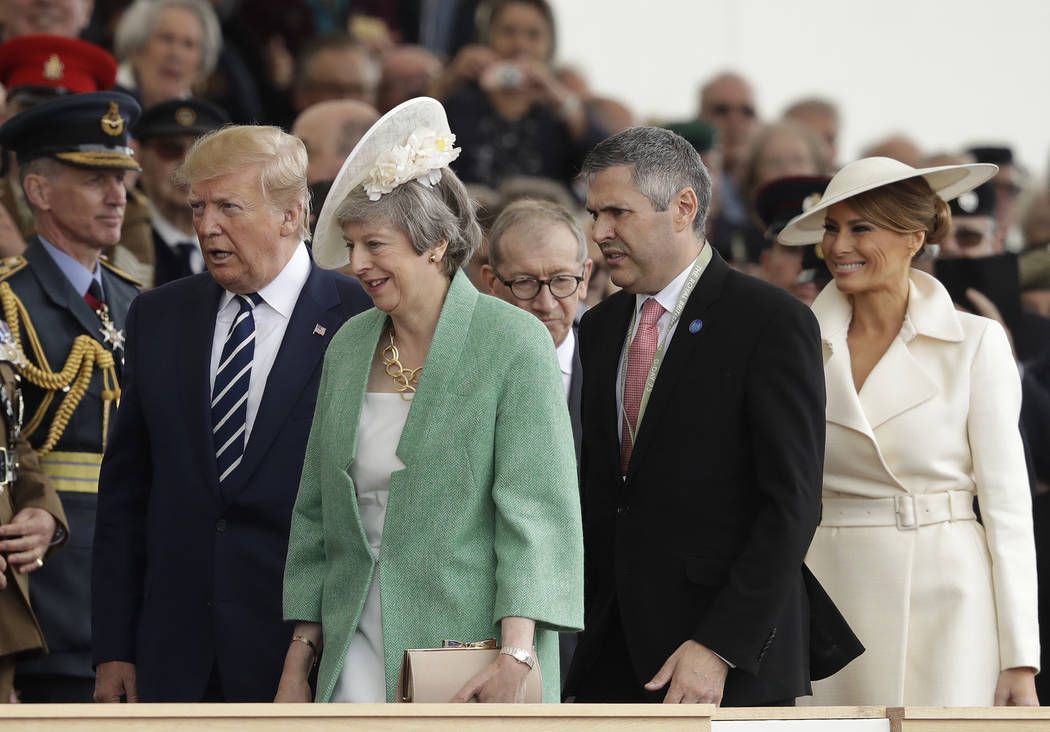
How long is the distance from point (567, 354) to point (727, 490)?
126cm

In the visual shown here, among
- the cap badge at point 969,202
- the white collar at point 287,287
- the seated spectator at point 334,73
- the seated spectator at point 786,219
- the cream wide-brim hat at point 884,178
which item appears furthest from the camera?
the seated spectator at point 334,73

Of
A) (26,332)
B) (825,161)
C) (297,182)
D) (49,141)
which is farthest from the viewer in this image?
(825,161)

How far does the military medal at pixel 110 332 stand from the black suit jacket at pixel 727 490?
1787 millimetres

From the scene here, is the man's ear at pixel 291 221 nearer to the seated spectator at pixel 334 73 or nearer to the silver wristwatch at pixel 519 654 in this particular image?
the silver wristwatch at pixel 519 654

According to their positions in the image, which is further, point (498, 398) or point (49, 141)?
point (49, 141)

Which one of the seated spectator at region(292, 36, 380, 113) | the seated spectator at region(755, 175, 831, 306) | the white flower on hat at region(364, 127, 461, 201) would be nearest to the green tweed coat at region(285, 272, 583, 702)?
the white flower on hat at region(364, 127, 461, 201)

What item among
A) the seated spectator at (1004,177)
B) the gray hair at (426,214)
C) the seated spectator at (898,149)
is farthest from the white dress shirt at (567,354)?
the seated spectator at (898,149)

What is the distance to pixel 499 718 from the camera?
2.70 meters

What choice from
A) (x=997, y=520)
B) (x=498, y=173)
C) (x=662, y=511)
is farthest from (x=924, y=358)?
(x=498, y=173)

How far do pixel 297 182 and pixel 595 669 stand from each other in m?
1.38

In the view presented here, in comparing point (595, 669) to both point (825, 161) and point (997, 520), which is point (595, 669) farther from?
point (825, 161)

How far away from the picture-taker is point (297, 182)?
391cm

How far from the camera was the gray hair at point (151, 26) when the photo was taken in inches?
262

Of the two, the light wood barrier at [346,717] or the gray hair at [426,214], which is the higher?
the gray hair at [426,214]
